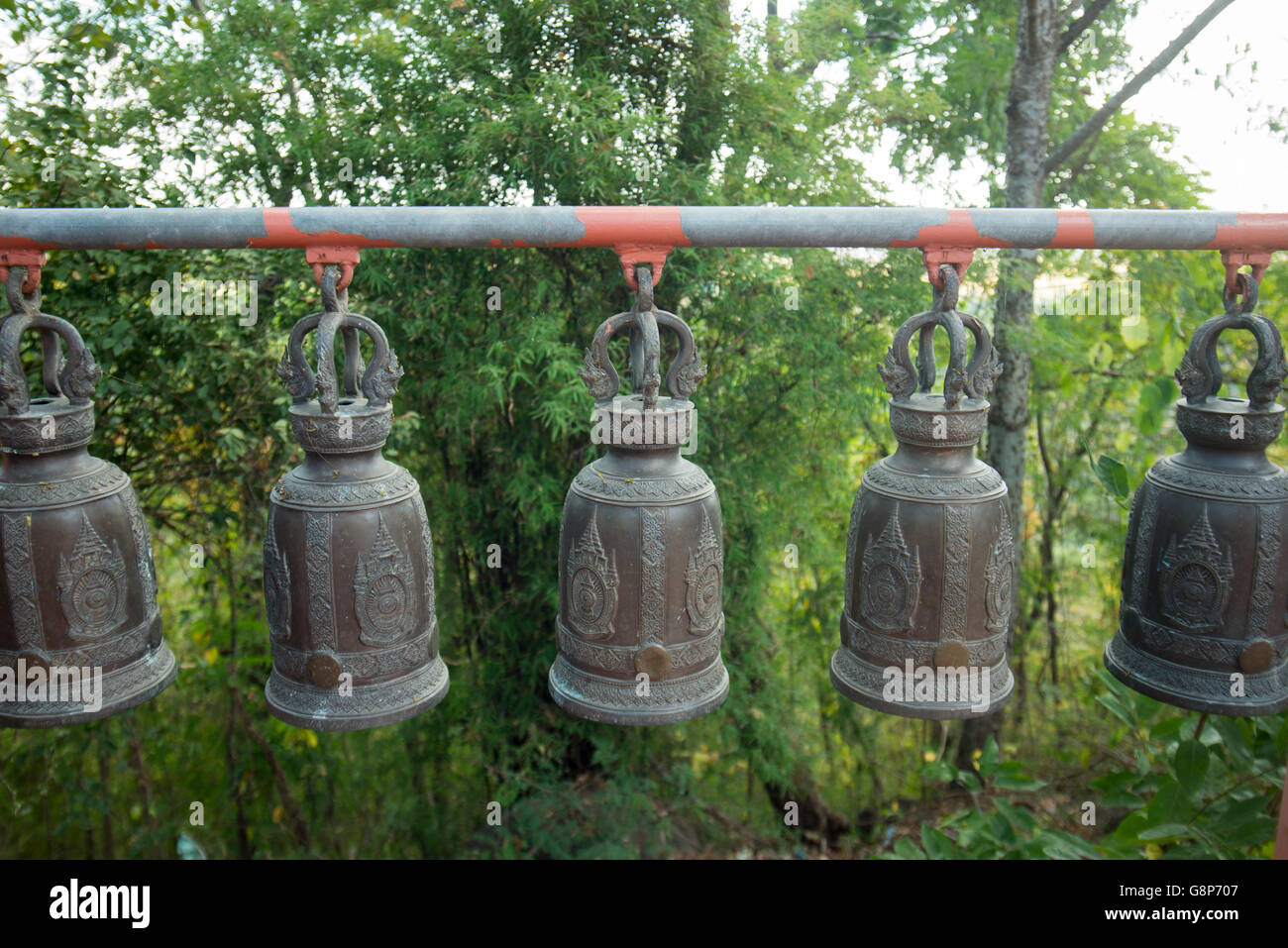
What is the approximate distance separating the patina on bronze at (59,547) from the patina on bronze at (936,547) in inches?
61.8

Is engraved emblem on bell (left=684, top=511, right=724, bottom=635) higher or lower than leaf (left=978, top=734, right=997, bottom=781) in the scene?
higher

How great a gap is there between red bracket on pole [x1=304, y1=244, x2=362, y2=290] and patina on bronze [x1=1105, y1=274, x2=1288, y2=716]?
5.77 ft

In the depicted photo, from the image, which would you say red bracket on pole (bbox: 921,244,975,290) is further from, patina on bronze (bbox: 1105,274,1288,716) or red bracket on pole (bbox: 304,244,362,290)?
red bracket on pole (bbox: 304,244,362,290)

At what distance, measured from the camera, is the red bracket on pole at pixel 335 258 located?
191 cm

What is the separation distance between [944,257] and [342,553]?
1385mm

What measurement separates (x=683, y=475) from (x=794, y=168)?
267cm

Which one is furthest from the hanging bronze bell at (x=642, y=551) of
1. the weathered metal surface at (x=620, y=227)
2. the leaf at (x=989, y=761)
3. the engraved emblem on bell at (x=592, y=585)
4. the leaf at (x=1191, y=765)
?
the leaf at (x=989, y=761)

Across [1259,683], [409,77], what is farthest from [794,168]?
[1259,683]

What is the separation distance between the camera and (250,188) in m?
4.41

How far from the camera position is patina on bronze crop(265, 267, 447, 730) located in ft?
6.05

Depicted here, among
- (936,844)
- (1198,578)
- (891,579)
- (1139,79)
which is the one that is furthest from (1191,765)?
(1139,79)

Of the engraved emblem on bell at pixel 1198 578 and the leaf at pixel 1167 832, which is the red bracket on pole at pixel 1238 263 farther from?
the leaf at pixel 1167 832

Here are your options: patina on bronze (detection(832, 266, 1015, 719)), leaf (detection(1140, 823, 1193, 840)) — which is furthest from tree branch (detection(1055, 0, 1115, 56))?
leaf (detection(1140, 823, 1193, 840))

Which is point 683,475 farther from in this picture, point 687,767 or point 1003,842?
point 687,767
